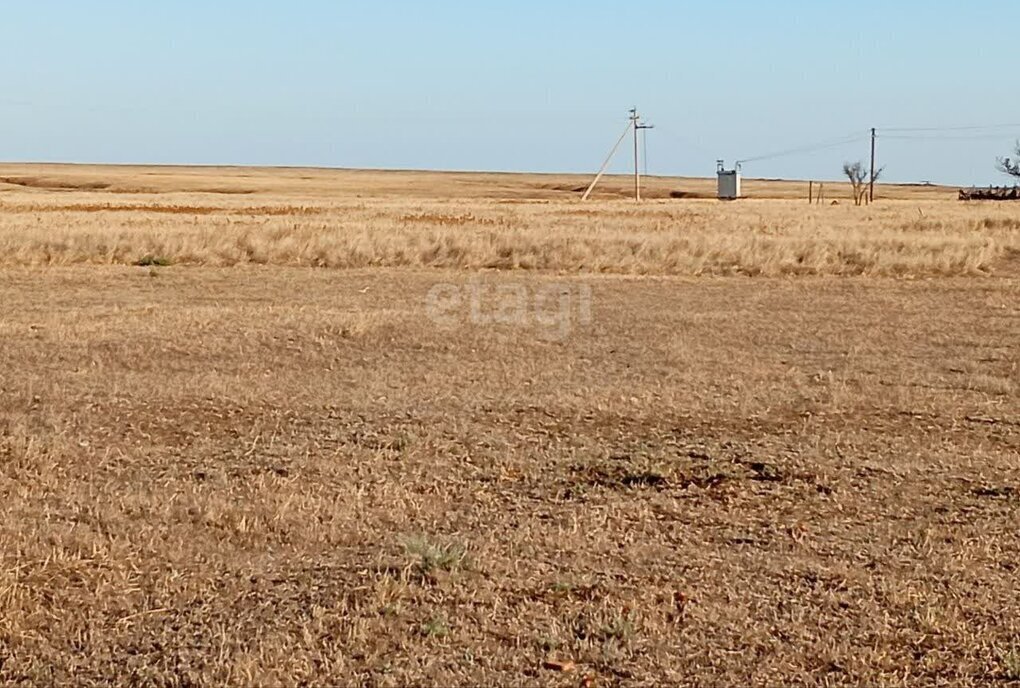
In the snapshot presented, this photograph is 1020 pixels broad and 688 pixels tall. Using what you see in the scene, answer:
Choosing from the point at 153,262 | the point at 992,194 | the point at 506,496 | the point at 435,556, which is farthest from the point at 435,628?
the point at 992,194

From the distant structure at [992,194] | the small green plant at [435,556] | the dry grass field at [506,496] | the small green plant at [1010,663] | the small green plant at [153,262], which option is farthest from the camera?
the distant structure at [992,194]

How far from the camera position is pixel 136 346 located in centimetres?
1027

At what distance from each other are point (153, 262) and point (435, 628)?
17066mm

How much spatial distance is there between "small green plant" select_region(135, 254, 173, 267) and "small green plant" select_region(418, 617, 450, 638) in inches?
660

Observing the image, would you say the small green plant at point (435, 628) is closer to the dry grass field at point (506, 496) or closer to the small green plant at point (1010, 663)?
the dry grass field at point (506, 496)

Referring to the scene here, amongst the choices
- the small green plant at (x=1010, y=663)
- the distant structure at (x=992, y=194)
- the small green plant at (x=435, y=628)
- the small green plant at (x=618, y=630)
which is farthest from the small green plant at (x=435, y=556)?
the distant structure at (x=992, y=194)

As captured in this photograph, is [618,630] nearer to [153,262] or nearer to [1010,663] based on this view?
[1010,663]

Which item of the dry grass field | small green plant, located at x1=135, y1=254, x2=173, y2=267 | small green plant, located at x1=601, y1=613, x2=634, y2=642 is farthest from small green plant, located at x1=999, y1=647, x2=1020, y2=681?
small green plant, located at x1=135, y1=254, x2=173, y2=267

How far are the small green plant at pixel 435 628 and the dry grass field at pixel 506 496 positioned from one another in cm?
4

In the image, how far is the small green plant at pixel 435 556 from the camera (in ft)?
15.6

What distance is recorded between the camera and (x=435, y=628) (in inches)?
164

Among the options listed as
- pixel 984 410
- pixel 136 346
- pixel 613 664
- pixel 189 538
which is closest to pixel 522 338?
pixel 136 346

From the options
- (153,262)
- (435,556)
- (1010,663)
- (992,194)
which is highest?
(992,194)

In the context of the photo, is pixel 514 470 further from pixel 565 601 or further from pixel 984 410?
pixel 984 410
